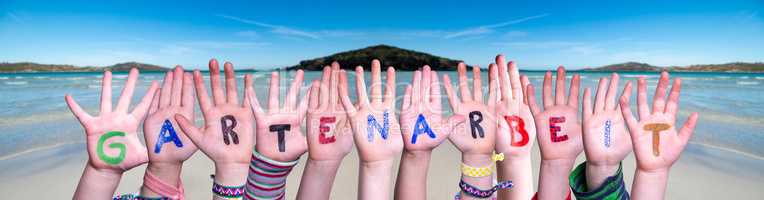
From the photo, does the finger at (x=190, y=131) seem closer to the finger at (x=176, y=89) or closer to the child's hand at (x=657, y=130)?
the finger at (x=176, y=89)

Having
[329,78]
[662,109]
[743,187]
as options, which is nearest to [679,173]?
[743,187]

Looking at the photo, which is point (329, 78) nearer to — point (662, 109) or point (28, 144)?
point (662, 109)

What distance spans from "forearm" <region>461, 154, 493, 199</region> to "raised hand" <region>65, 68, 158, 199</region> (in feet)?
6.66

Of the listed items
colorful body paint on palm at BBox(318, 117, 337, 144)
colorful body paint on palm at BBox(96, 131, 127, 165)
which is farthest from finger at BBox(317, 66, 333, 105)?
colorful body paint on palm at BBox(96, 131, 127, 165)

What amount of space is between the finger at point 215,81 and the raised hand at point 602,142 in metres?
2.22

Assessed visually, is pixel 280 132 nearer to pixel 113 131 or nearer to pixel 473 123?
pixel 113 131

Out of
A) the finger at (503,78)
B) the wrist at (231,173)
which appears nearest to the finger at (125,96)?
the wrist at (231,173)

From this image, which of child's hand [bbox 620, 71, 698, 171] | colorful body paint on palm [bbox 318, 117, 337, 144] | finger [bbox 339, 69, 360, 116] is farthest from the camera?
colorful body paint on palm [bbox 318, 117, 337, 144]

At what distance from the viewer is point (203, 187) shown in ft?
14.7

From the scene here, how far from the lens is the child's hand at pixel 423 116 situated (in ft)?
7.70

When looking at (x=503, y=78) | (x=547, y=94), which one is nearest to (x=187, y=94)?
(x=503, y=78)

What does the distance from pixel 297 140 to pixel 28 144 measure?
627 centimetres

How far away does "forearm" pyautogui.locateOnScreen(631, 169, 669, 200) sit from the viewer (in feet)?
7.02

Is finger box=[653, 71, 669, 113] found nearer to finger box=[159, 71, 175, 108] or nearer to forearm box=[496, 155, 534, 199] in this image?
forearm box=[496, 155, 534, 199]
